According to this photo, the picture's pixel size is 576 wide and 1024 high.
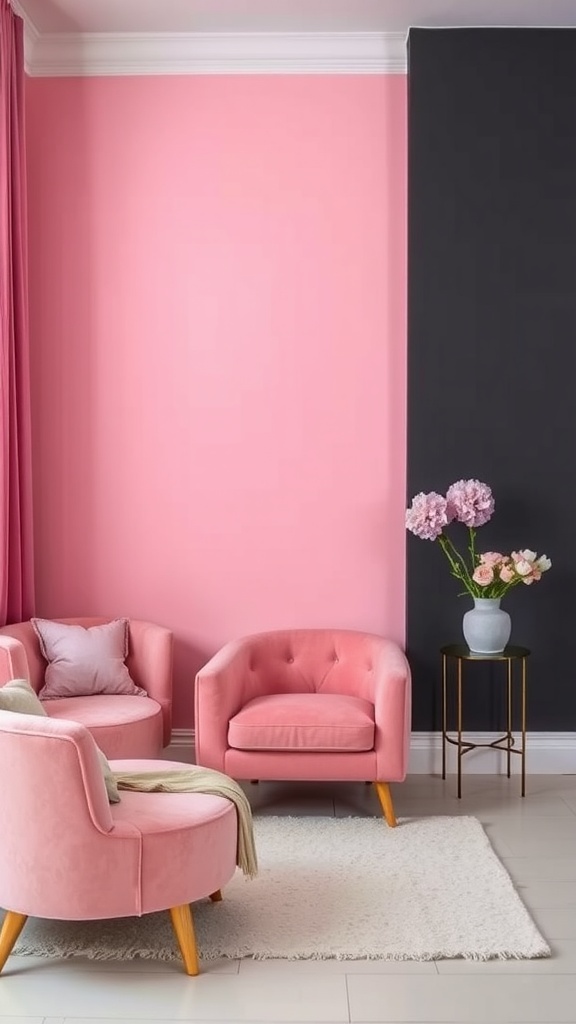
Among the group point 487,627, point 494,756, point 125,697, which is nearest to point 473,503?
point 487,627

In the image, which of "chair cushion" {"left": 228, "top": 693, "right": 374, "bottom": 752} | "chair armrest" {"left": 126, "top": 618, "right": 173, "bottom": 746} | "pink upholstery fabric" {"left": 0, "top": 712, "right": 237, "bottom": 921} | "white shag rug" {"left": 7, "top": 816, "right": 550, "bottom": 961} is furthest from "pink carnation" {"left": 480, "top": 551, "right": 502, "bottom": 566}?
"pink upholstery fabric" {"left": 0, "top": 712, "right": 237, "bottom": 921}

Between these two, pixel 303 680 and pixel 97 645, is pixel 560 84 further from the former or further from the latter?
pixel 97 645

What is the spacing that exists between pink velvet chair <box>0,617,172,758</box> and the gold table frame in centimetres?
124

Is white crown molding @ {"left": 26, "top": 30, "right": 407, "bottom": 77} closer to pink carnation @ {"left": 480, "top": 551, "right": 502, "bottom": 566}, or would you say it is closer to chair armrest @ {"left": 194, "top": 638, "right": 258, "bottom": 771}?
pink carnation @ {"left": 480, "top": 551, "right": 502, "bottom": 566}

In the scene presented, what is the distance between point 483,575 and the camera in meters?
4.58

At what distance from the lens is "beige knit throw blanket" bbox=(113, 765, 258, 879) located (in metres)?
3.28

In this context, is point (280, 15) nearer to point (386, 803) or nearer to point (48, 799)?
point (386, 803)

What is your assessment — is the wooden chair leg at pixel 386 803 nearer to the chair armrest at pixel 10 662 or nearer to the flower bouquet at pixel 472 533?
the flower bouquet at pixel 472 533

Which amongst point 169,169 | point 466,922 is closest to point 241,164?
point 169,169

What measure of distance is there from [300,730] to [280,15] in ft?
10.4

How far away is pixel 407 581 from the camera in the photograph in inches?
195

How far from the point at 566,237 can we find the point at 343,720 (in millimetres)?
2438

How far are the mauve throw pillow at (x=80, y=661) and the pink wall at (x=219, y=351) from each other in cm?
42

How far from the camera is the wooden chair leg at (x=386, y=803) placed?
167 inches
